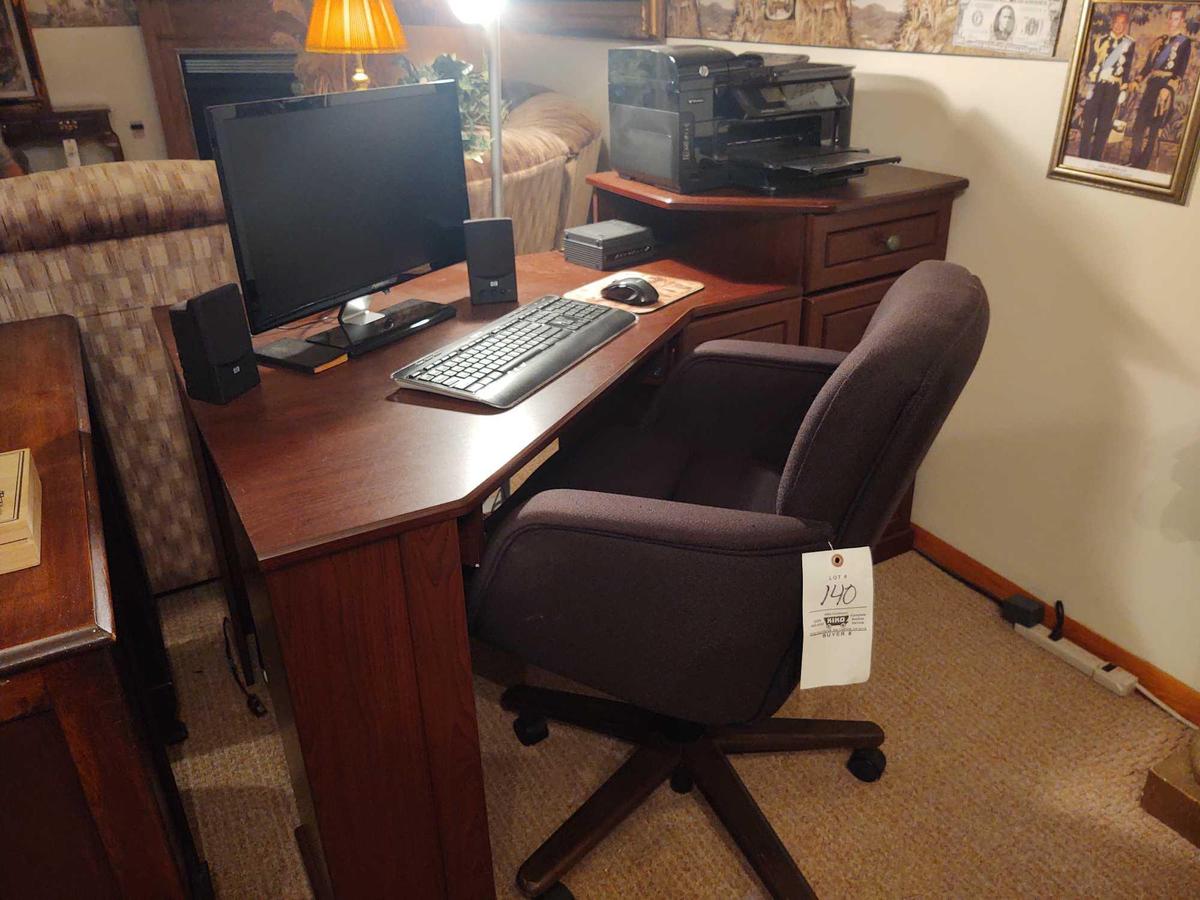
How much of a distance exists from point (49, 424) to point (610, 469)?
2.89 ft

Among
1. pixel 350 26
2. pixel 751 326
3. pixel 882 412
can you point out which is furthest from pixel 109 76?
pixel 882 412

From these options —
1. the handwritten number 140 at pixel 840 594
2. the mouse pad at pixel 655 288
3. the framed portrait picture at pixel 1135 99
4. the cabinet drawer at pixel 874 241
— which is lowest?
the handwritten number 140 at pixel 840 594

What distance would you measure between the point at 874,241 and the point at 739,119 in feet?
1.33

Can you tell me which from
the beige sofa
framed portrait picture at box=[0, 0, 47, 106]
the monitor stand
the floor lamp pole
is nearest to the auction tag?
the monitor stand

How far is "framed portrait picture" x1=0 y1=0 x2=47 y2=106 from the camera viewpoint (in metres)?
4.68

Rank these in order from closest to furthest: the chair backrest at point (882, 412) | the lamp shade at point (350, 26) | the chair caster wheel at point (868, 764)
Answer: the chair backrest at point (882, 412) → the chair caster wheel at point (868, 764) → the lamp shade at point (350, 26)

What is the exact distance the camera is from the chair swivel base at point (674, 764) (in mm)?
1445

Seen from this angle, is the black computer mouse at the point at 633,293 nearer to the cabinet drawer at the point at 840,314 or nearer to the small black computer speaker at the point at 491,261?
the small black computer speaker at the point at 491,261

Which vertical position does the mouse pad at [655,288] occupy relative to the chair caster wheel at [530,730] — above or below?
above

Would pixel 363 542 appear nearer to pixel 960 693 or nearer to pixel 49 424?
pixel 49 424

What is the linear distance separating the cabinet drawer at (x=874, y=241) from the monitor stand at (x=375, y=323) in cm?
80

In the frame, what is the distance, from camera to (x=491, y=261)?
1.78 m

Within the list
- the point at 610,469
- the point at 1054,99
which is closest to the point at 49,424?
the point at 610,469

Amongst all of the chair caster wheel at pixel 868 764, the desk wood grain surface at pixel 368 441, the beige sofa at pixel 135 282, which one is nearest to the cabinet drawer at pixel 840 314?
the desk wood grain surface at pixel 368 441
